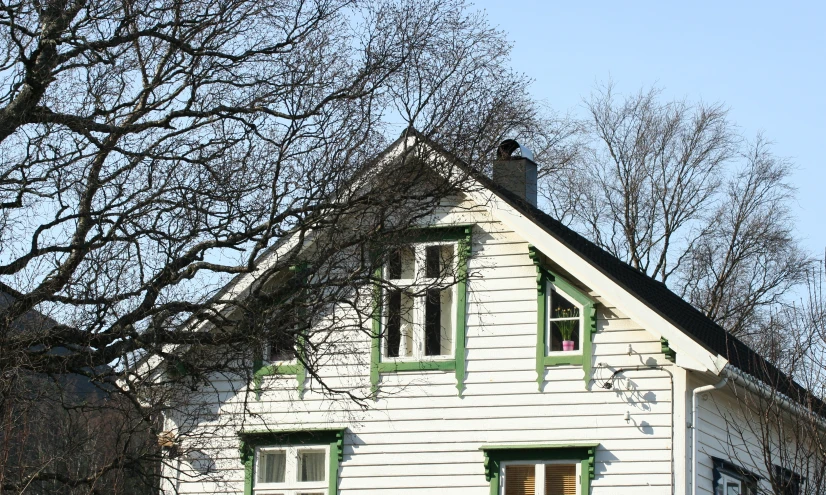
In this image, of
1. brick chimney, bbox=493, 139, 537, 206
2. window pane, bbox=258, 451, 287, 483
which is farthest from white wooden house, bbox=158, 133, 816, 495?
brick chimney, bbox=493, 139, 537, 206

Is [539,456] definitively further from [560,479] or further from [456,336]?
[456,336]

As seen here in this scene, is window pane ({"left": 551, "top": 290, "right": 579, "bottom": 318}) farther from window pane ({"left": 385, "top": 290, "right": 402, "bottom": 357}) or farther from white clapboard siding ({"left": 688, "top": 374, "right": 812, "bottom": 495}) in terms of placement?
window pane ({"left": 385, "top": 290, "right": 402, "bottom": 357})

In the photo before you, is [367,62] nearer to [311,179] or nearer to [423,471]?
[311,179]

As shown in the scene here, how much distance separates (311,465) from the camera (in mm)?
19031

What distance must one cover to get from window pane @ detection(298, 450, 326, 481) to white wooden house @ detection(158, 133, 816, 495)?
0.02 meters

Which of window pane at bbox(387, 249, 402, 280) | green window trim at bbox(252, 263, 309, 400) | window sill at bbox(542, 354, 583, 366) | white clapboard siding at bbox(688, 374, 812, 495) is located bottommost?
white clapboard siding at bbox(688, 374, 812, 495)

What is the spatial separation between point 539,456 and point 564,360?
4.34 feet

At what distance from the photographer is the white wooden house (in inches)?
682

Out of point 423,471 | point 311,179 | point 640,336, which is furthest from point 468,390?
point 311,179

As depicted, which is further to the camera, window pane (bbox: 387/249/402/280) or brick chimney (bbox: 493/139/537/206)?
brick chimney (bbox: 493/139/537/206)

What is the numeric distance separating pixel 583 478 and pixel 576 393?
1.14 m

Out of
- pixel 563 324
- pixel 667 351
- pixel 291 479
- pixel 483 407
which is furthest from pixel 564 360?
pixel 291 479

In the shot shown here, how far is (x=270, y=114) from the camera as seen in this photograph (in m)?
15.9

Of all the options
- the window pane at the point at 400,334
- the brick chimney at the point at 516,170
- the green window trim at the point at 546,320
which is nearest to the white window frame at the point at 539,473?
the green window trim at the point at 546,320
